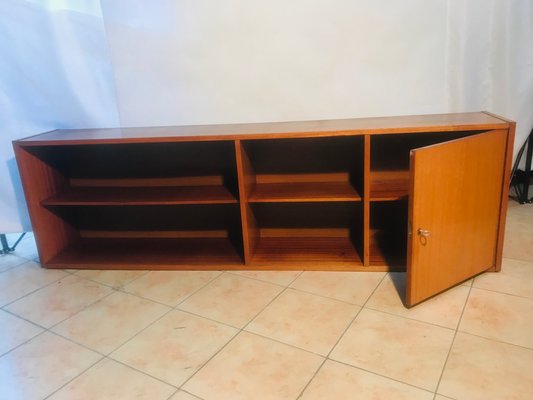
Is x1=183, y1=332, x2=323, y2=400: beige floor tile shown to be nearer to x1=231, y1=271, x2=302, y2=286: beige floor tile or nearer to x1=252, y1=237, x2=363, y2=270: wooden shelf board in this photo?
x1=231, y1=271, x2=302, y2=286: beige floor tile

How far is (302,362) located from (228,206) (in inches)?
50.4

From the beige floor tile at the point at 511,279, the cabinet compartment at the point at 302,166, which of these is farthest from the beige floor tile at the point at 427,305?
the cabinet compartment at the point at 302,166

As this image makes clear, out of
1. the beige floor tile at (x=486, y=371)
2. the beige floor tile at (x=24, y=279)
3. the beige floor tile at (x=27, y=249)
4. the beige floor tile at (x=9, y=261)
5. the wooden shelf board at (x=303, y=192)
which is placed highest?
the wooden shelf board at (x=303, y=192)

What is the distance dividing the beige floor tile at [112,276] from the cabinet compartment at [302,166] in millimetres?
846

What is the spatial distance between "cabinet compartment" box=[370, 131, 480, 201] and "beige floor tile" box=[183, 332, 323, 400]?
1.07 meters

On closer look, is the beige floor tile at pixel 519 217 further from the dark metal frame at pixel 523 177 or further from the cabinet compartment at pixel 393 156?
the cabinet compartment at pixel 393 156

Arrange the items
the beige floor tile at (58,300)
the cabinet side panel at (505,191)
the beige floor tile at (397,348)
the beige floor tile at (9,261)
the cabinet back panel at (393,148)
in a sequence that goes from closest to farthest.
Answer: the beige floor tile at (397,348), the cabinet side panel at (505,191), the beige floor tile at (58,300), the cabinet back panel at (393,148), the beige floor tile at (9,261)

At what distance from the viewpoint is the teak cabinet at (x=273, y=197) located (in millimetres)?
1946

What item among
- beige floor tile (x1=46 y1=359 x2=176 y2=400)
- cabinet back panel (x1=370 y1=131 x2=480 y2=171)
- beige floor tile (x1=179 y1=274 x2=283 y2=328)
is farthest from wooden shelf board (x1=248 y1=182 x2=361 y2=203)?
beige floor tile (x1=46 y1=359 x2=176 y2=400)

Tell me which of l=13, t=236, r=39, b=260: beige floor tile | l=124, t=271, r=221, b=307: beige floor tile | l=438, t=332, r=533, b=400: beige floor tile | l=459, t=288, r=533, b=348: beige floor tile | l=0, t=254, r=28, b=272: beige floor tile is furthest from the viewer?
l=13, t=236, r=39, b=260: beige floor tile

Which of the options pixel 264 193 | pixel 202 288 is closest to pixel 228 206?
pixel 264 193

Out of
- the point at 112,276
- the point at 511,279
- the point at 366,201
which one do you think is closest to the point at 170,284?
the point at 112,276

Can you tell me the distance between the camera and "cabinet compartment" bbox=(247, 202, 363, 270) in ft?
8.09

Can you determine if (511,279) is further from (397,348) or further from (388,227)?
(397,348)
